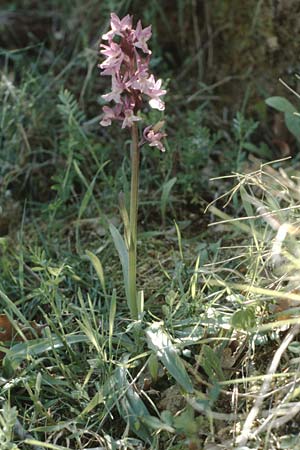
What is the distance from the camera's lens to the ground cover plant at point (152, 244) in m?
1.88

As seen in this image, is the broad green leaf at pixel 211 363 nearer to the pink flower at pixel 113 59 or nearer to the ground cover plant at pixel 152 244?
the ground cover plant at pixel 152 244

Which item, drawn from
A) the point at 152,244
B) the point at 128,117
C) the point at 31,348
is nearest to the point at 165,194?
the point at 152,244

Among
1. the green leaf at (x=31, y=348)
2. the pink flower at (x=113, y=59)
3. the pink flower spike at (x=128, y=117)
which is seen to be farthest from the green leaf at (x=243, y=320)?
the pink flower at (x=113, y=59)

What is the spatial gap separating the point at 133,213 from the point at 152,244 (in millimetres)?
545

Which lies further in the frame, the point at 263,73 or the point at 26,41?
the point at 26,41

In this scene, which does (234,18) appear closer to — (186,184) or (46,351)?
(186,184)

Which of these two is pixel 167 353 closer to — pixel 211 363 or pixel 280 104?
pixel 211 363

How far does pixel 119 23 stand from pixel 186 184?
0.91 metres

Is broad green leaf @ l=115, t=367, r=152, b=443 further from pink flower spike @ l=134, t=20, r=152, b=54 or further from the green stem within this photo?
pink flower spike @ l=134, t=20, r=152, b=54

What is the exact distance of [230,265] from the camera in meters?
2.30

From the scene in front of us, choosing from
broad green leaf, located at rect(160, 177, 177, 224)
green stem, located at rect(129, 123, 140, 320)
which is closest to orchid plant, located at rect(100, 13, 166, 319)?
green stem, located at rect(129, 123, 140, 320)

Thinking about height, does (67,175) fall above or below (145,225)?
above

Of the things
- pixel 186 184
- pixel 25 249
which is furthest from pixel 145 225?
pixel 25 249

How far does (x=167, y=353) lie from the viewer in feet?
6.27
